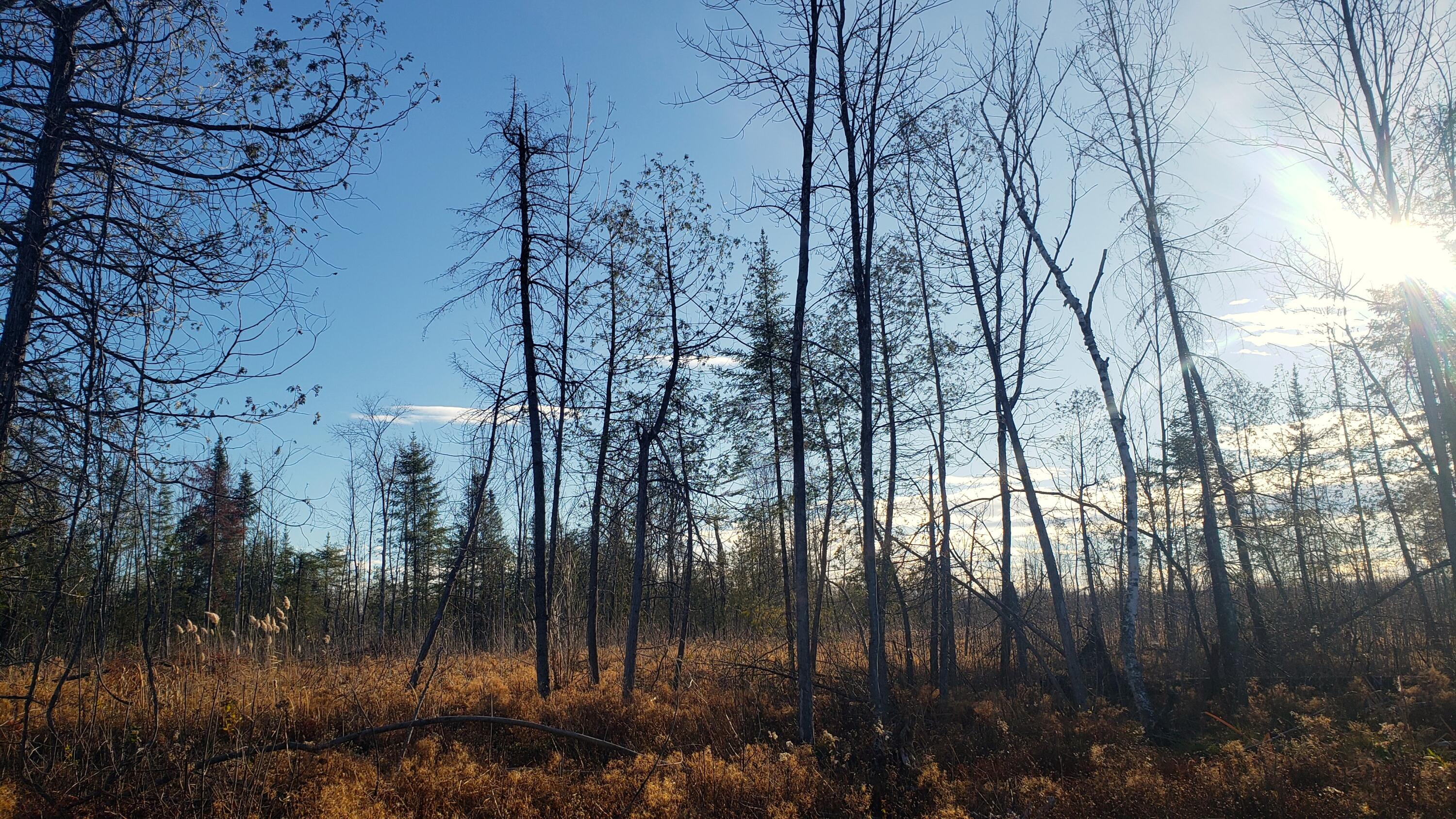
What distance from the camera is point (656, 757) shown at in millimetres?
7152

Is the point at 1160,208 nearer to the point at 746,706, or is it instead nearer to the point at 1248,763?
the point at 1248,763

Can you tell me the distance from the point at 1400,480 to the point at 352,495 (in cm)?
3515

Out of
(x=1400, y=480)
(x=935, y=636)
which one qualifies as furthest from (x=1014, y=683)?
(x=1400, y=480)

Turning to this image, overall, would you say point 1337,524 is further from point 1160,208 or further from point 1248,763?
point 1248,763

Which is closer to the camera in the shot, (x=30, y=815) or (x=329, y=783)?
(x=30, y=815)

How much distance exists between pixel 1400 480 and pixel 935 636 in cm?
2031

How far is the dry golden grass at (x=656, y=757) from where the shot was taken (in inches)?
230

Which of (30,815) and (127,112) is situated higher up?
(127,112)

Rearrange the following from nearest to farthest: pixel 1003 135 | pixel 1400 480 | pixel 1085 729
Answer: pixel 1085 729, pixel 1003 135, pixel 1400 480

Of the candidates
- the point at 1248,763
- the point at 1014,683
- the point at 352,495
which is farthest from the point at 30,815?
the point at 352,495

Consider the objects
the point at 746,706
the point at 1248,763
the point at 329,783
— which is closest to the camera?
the point at 329,783

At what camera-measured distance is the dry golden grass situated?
5.84 metres

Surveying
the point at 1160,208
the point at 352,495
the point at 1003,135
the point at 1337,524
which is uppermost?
the point at 1003,135

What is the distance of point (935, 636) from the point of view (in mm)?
Answer: 13289
